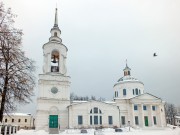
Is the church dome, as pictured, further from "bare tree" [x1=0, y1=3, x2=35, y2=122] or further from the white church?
"bare tree" [x1=0, y1=3, x2=35, y2=122]

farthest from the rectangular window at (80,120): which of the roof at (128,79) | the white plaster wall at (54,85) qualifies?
the roof at (128,79)

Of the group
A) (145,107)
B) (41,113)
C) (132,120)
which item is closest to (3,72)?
(41,113)

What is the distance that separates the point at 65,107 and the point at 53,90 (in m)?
3.78

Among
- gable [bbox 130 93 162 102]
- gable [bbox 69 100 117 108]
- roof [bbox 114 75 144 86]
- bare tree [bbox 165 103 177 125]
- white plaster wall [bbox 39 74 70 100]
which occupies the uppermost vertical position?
roof [bbox 114 75 144 86]

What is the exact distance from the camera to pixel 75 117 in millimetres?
35281

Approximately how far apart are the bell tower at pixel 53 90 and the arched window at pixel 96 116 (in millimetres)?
4917

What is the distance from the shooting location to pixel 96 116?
121 ft

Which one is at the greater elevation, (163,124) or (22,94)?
(22,94)

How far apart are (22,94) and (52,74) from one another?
20.8 meters

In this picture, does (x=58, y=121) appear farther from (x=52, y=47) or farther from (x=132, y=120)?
(x=132, y=120)

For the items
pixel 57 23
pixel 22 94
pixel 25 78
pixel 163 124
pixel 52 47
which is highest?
pixel 57 23

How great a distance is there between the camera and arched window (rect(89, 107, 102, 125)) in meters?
36.5

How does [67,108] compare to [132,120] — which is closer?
[67,108]

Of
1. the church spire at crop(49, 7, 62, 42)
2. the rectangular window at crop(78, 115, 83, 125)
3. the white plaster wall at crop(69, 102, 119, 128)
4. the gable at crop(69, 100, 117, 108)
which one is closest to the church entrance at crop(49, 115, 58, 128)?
the white plaster wall at crop(69, 102, 119, 128)
